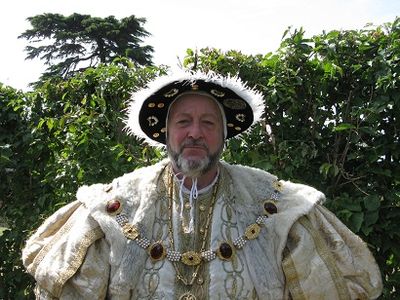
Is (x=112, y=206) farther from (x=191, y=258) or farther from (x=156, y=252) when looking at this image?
(x=191, y=258)

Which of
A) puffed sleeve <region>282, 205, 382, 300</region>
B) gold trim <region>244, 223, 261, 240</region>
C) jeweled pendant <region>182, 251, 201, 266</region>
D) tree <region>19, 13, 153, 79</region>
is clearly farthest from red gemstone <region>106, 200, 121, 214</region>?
tree <region>19, 13, 153, 79</region>

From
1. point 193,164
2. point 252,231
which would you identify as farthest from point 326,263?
point 193,164

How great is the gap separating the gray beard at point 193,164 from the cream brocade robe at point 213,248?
0.16 metres

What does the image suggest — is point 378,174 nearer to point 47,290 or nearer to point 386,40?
point 386,40

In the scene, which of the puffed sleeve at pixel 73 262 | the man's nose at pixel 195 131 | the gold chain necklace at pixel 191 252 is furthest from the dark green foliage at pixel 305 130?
the puffed sleeve at pixel 73 262

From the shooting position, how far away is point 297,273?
Result: 7.34 ft

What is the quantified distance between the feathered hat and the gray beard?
258mm

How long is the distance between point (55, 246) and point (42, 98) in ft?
6.89

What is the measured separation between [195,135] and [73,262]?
0.75 metres

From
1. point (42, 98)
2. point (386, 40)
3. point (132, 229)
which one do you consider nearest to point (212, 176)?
point (132, 229)

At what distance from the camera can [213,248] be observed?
228 centimetres

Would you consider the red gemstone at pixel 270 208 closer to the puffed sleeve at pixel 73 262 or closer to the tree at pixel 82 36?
the puffed sleeve at pixel 73 262

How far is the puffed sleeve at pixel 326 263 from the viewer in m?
2.24

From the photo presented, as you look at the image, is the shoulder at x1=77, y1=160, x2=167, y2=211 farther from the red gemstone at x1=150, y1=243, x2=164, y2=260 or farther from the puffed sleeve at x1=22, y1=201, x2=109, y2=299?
the red gemstone at x1=150, y1=243, x2=164, y2=260
